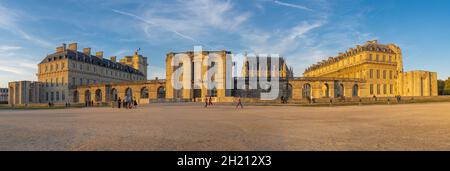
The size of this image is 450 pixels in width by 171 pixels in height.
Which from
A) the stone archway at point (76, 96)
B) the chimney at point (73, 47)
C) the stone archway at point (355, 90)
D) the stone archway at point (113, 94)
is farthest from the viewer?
the chimney at point (73, 47)

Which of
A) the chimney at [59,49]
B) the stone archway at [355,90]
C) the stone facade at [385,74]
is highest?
the chimney at [59,49]

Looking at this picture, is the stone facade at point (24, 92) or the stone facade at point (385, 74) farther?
the stone facade at point (24, 92)

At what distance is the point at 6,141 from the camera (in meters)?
6.23

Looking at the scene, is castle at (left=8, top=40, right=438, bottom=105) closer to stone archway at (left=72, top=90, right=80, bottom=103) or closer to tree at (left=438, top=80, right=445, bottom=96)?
stone archway at (left=72, top=90, right=80, bottom=103)

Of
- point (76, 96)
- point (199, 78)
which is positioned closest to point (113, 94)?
point (76, 96)

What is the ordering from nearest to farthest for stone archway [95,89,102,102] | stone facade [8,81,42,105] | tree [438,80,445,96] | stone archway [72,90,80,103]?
1. stone archway [95,89,102,102]
2. stone facade [8,81,42,105]
3. stone archway [72,90,80,103]
4. tree [438,80,445,96]

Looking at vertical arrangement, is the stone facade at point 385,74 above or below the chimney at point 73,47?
below

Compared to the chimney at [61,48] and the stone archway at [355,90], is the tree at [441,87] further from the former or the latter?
the chimney at [61,48]

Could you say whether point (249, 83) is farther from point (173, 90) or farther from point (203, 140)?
point (203, 140)

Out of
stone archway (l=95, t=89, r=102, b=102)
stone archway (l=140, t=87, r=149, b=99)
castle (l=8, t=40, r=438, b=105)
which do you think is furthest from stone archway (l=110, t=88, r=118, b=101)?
stone archway (l=140, t=87, r=149, b=99)

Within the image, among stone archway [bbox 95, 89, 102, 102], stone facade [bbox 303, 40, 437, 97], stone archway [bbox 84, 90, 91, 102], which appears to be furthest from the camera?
stone archway [bbox 84, 90, 91, 102]

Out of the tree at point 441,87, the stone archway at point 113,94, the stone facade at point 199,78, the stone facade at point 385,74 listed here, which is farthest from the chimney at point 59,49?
the tree at point 441,87

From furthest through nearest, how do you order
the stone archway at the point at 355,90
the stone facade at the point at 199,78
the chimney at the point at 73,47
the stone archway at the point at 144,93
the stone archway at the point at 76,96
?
the chimney at the point at 73,47
the stone archway at the point at 76,96
the stone archway at the point at 144,93
the stone archway at the point at 355,90
the stone facade at the point at 199,78

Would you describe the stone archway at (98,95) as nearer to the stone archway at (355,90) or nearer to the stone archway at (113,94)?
the stone archway at (113,94)
